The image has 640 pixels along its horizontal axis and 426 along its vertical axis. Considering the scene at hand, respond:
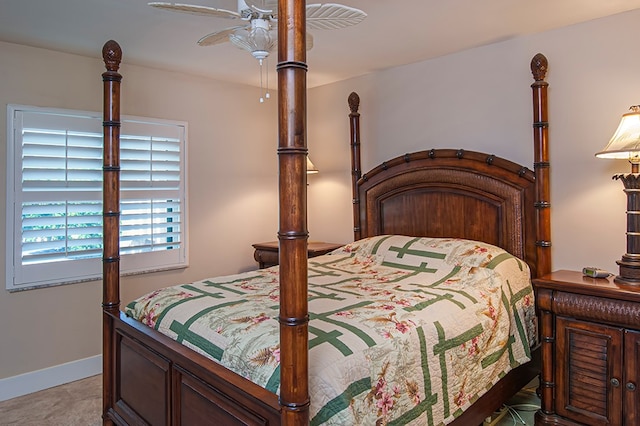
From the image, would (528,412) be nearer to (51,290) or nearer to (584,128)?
(584,128)

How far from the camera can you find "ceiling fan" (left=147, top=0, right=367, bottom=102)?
1.75m

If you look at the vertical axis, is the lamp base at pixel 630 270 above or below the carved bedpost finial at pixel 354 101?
below

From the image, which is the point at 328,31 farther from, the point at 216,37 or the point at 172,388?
the point at 172,388

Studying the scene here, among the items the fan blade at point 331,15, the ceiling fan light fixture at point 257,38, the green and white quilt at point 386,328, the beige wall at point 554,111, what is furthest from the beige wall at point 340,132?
the ceiling fan light fixture at point 257,38

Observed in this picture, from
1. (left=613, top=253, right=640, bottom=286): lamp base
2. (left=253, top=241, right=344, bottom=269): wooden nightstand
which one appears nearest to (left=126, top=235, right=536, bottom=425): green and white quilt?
(left=613, top=253, right=640, bottom=286): lamp base

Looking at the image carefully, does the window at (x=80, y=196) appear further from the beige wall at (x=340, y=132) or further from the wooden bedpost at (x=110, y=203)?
the wooden bedpost at (x=110, y=203)

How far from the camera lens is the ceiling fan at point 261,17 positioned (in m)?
1.75

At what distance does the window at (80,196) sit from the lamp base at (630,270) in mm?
3277

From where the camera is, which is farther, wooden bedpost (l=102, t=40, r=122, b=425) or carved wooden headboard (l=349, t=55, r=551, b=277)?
carved wooden headboard (l=349, t=55, r=551, b=277)

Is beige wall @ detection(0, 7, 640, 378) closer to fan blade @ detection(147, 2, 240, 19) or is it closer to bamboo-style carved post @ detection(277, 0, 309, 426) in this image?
fan blade @ detection(147, 2, 240, 19)

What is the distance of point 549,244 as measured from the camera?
2.72m

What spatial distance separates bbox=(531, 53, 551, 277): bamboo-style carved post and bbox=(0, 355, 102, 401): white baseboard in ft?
11.2

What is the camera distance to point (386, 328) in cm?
176

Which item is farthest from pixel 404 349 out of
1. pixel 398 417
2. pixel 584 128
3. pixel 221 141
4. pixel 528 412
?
pixel 221 141
